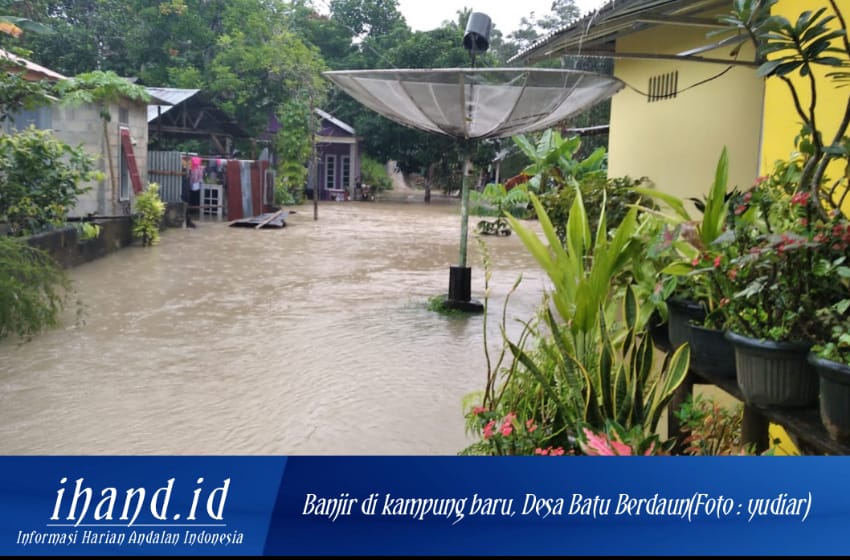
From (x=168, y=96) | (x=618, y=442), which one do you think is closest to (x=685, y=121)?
(x=618, y=442)

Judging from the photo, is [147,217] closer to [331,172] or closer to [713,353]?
[713,353]

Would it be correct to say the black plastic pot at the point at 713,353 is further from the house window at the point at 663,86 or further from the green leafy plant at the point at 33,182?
the green leafy plant at the point at 33,182

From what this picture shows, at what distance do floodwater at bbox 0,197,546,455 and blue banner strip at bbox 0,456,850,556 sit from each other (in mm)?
1965

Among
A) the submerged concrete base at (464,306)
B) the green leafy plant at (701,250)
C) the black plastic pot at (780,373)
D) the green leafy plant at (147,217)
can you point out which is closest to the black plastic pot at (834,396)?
the black plastic pot at (780,373)

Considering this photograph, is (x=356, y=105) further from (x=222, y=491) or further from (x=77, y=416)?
(x=222, y=491)

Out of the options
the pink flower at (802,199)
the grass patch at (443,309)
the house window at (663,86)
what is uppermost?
the house window at (663,86)

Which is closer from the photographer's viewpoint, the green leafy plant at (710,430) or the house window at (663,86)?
the green leafy plant at (710,430)

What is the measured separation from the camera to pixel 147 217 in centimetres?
1422

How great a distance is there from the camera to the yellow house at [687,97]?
4.45 meters

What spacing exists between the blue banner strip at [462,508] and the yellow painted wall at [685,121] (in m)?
3.76

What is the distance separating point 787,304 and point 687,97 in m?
4.57

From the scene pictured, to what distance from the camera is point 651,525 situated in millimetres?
2631

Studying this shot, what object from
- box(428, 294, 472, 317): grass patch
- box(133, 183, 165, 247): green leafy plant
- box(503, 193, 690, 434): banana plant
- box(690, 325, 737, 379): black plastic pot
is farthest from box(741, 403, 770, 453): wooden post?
box(133, 183, 165, 247): green leafy plant

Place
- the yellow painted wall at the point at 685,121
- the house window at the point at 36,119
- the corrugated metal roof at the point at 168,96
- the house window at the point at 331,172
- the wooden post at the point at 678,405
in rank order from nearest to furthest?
the wooden post at the point at 678,405
the yellow painted wall at the point at 685,121
the house window at the point at 36,119
the corrugated metal roof at the point at 168,96
the house window at the point at 331,172
